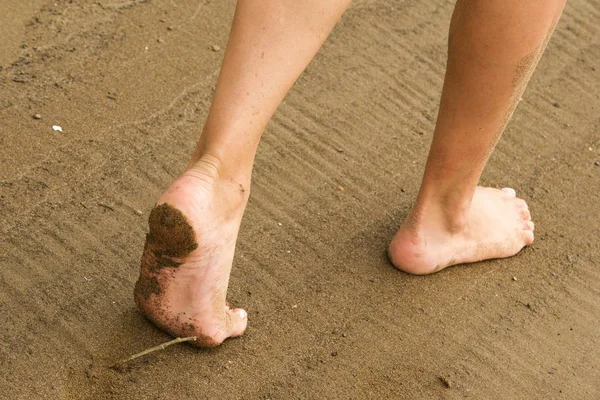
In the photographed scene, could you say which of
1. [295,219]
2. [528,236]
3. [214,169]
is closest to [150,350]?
[214,169]

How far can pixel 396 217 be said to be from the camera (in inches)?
88.4

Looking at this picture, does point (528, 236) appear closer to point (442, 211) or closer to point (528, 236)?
point (528, 236)

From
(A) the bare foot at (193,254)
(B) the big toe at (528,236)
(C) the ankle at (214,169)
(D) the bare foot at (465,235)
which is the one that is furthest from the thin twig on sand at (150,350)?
(B) the big toe at (528,236)

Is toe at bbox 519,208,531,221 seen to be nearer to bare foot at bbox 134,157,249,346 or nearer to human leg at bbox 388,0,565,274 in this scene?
human leg at bbox 388,0,565,274

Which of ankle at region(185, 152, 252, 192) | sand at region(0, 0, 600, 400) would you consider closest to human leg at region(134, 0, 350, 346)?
ankle at region(185, 152, 252, 192)

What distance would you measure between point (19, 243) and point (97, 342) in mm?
332

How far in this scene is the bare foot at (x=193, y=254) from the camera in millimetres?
1483

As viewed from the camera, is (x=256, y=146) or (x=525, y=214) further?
(x=525, y=214)

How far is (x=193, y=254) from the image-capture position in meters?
1.53

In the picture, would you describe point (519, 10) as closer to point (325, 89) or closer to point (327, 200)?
point (327, 200)

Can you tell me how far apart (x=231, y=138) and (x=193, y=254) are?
8.9 inches

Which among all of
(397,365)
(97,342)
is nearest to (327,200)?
(397,365)

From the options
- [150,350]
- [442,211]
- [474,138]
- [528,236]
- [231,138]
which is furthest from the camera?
[528,236]

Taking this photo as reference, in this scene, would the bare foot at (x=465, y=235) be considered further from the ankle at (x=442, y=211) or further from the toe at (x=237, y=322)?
the toe at (x=237, y=322)
